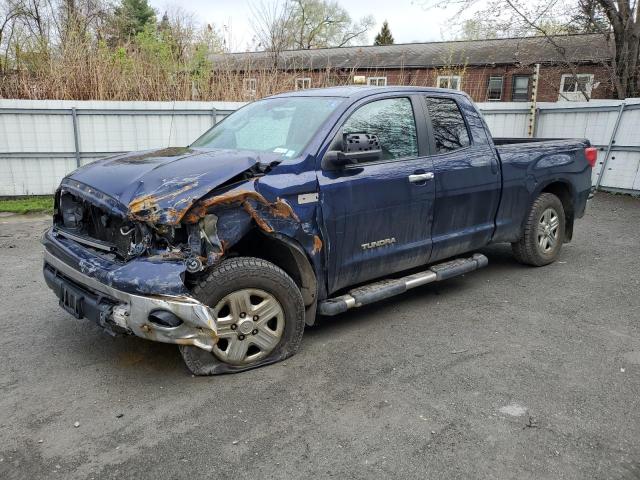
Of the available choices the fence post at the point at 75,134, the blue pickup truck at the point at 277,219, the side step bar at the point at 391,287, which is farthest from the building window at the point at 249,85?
the side step bar at the point at 391,287

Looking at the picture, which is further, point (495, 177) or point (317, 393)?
point (495, 177)

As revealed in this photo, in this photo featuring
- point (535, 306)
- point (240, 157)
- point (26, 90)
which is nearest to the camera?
point (240, 157)

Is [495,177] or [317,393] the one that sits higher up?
[495,177]

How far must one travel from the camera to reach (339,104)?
4012 millimetres

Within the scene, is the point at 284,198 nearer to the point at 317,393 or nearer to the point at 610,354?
the point at 317,393

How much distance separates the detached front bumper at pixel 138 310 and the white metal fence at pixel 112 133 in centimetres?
740

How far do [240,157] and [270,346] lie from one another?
1.31m

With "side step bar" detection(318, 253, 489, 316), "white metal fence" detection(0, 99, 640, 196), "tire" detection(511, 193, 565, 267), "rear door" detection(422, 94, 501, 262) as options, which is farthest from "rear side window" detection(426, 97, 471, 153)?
"white metal fence" detection(0, 99, 640, 196)

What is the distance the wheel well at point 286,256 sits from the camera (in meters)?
3.63

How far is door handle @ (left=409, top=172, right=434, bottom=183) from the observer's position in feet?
13.9

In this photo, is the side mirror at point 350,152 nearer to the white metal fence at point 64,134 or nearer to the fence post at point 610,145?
the white metal fence at point 64,134

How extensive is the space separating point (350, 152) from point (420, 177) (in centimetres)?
85

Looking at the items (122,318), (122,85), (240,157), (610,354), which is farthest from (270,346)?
(122,85)

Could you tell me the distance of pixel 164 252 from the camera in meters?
3.17
